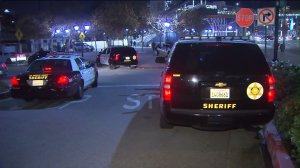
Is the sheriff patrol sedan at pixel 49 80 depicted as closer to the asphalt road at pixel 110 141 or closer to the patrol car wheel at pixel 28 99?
the patrol car wheel at pixel 28 99

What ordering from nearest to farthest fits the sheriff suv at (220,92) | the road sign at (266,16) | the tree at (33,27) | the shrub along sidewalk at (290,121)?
the shrub along sidewalk at (290,121), the sheriff suv at (220,92), the road sign at (266,16), the tree at (33,27)

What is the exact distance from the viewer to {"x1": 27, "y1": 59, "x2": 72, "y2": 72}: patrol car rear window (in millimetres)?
12164

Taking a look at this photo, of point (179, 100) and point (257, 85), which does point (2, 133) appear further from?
point (257, 85)

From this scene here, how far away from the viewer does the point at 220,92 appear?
6832 mm

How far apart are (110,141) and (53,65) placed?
5.51 m

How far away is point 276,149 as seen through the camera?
19.0 ft

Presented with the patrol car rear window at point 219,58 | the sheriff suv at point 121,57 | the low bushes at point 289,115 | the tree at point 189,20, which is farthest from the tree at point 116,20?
the patrol car rear window at point 219,58

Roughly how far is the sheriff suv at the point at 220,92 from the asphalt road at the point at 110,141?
508 millimetres

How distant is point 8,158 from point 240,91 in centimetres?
377

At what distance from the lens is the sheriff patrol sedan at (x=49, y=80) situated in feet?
38.0

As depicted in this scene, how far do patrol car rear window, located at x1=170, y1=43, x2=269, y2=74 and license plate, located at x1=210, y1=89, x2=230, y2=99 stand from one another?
12.4 inches

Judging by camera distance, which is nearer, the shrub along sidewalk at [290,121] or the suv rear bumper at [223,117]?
the shrub along sidewalk at [290,121]

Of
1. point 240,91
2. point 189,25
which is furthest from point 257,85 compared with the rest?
point 189,25

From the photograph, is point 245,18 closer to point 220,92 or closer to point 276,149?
point 220,92
